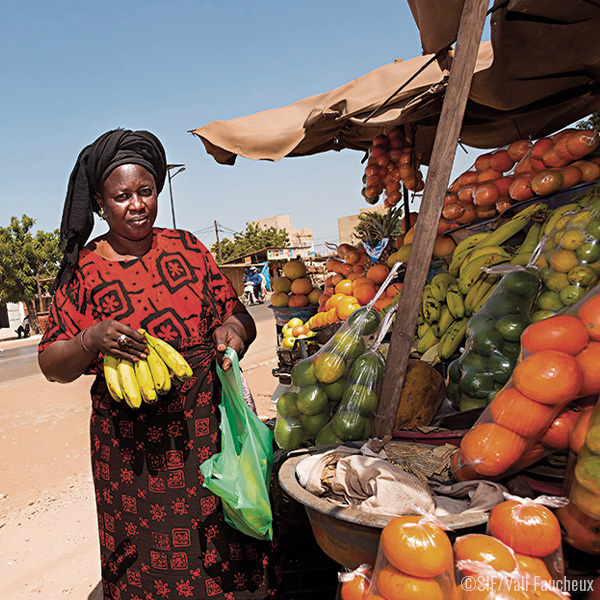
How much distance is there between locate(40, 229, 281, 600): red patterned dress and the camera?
1892 millimetres

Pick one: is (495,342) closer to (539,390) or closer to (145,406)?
(539,390)

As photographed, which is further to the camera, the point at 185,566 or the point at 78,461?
the point at 78,461

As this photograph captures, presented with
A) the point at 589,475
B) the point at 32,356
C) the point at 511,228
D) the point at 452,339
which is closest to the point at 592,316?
the point at 589,475

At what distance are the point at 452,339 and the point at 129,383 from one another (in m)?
1.55

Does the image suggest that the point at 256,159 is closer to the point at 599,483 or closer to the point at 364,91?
the point at 364,91

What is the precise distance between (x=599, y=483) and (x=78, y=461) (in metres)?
5.38

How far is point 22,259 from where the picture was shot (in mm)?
22984

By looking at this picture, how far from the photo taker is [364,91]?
3393mm

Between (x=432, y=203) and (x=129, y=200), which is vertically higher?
(x=129, y=200)

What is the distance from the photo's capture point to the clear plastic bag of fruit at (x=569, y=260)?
1.77 metres

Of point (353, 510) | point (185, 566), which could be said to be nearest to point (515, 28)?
point (353, 510)

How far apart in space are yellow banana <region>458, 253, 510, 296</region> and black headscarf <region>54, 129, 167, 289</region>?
1656mm

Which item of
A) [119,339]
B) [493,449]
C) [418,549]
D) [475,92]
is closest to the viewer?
[418,549]

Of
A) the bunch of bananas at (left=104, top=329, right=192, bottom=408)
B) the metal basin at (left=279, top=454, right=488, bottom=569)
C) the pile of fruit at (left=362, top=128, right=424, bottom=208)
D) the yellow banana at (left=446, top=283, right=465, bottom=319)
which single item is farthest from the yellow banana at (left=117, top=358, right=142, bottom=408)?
the pile of fruit at (left=362, top=128, right=424, bottom=208)
